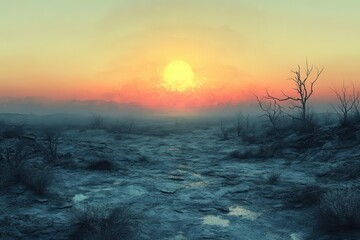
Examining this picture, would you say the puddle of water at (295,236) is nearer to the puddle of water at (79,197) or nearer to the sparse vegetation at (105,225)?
the sparse vegetation at (105,225)

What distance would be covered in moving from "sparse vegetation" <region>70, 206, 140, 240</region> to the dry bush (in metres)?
4.16

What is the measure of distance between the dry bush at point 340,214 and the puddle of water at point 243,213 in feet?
6.12

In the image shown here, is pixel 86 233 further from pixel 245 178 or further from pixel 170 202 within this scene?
pixel 245 178

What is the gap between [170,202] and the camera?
11.0 meters

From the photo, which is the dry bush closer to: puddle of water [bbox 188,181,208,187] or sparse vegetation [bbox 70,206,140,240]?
sparse vegetation [bbox 70,206,140,240]

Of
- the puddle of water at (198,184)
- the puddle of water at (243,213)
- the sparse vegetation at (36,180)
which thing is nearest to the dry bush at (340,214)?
the puddle of water at (243,213)

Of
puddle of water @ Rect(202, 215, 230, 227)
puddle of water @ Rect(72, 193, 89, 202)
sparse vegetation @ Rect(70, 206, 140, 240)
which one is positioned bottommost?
puddle of water @ Rect(202, 215, 230, 227)

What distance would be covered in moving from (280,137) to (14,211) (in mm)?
21978

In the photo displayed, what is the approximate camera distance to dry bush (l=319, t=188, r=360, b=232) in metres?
7.54

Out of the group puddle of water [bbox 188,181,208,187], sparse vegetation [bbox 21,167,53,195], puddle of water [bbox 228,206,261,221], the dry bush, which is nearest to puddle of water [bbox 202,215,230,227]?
puddle of water [bbox 228,206,261,221]

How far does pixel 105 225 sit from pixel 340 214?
4.97 meters

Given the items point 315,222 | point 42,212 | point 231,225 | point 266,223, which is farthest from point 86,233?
point 315,222

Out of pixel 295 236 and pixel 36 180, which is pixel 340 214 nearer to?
pixel 295 236

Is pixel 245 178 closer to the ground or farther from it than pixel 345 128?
closer to the ground
